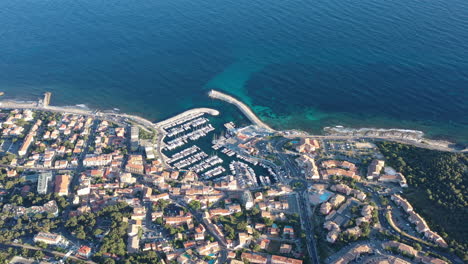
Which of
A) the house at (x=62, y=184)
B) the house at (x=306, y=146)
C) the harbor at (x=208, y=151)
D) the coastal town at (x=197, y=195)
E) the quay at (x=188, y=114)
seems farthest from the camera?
the quay at (x=188, y=114)

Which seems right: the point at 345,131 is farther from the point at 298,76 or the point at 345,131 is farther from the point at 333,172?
the point at 298,76

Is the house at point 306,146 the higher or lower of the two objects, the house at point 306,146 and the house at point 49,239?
the higher

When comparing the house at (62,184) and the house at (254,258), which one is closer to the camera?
the house at (254,258)

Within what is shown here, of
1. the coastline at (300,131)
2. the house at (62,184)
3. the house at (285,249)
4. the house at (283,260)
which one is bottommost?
the house at (283,260)

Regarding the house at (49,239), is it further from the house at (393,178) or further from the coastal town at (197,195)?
the house at (393,178)

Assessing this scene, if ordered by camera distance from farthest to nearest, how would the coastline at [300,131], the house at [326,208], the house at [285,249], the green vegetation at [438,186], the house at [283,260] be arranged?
1. the coastline at [300,131]
2. the house at [326,208]
3. the green vegetation at [438,186]
4. the house at [285,249]
5. the house at [283,260]

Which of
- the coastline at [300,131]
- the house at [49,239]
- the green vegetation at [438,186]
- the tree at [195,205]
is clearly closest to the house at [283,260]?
the tree at [195,205]
